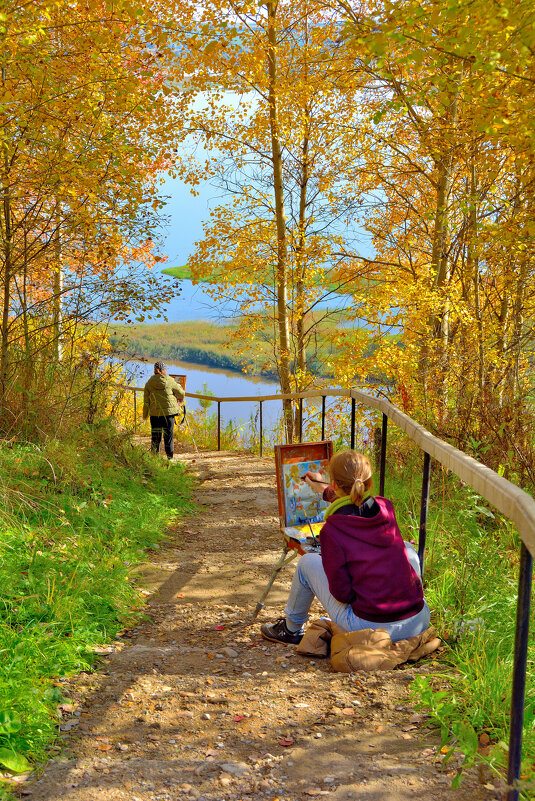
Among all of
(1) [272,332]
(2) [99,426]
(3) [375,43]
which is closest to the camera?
(3) [375,43]

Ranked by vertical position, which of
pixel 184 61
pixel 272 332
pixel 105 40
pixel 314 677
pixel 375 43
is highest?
pixel 184 61

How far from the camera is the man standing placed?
34.6ft

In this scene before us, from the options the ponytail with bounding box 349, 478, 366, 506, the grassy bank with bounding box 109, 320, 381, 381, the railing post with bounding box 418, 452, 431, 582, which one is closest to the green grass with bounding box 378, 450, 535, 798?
the railing post with bounding box 418, 452, 431, 582

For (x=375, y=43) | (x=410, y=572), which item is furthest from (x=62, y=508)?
(x=375, y=43)

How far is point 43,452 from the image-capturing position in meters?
5.73

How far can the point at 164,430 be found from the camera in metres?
10.8

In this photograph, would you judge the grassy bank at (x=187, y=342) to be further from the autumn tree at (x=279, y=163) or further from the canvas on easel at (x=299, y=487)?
the canvas on easel at (x=299, y=487)

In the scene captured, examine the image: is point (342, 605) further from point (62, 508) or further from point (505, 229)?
point (505, 229)

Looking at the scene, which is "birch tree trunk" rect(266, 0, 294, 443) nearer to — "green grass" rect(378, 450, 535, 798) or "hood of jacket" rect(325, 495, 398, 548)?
"green grass" rect(378, 450, 535, 798)

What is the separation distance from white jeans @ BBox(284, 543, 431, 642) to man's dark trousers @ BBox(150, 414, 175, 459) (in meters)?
7.21

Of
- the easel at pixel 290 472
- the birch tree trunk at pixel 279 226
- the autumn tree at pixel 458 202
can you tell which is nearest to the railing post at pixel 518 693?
the easel at pixel 290 472

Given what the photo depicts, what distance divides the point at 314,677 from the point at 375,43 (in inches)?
161

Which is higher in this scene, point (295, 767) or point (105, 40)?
point (105, 40)

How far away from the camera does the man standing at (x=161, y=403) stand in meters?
10.6
